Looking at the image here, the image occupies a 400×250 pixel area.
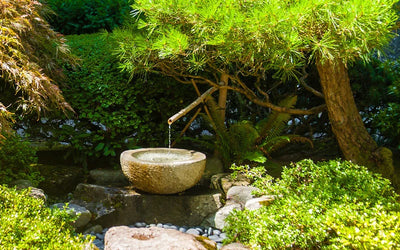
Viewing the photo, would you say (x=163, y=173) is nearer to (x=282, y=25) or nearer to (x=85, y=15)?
(x=282, y=25)

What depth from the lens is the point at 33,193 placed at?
298cm

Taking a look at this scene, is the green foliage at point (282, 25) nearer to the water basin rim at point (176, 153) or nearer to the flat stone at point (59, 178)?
the water basin rim at point (176, 153)

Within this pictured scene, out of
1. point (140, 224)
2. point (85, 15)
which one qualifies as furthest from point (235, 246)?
point (85, 15)

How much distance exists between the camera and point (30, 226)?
220 cm

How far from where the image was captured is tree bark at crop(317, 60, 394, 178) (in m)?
3.60

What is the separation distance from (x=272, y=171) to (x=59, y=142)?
2.57 m

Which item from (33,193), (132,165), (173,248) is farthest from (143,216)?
(173,248)

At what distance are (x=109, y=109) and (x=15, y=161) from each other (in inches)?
46.9

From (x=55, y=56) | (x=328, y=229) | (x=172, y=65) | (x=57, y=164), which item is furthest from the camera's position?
(x=57, y=164)

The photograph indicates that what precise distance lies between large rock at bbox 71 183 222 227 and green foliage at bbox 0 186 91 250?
2.74ft

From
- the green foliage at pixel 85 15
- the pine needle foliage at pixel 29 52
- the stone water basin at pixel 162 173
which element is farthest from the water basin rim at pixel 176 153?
the green foliage at pixel 85 15

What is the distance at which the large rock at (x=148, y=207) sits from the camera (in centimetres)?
344

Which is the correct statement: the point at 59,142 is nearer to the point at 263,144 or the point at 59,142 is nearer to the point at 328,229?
the point at 263,144

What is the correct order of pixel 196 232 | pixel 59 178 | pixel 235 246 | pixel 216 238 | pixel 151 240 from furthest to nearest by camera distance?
pixel 59 178 < pixel 196 232 < pixel 216 238 < pixel 235 246 < pixel 151 240
